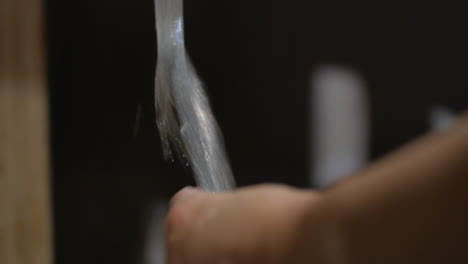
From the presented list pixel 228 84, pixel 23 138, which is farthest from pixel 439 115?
pixel 23 138

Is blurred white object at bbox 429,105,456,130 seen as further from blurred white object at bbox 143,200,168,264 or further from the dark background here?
blurred white object at bbox 143,200,168,264

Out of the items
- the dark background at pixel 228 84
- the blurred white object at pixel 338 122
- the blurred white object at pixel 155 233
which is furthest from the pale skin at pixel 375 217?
the blurred white object at pixel 338 122

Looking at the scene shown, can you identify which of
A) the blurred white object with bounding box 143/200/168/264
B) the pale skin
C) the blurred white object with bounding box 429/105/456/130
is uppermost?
the pale skin

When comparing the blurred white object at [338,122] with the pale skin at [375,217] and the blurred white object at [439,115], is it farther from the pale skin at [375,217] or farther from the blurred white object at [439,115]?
the pale skin at [375,217]

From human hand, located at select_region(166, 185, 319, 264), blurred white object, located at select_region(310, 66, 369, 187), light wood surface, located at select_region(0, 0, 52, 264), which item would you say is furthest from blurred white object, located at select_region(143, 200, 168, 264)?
human hand, located at select_region(166, 185, 319, 264)

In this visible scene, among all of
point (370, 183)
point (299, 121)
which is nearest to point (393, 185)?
point (370, 183)
